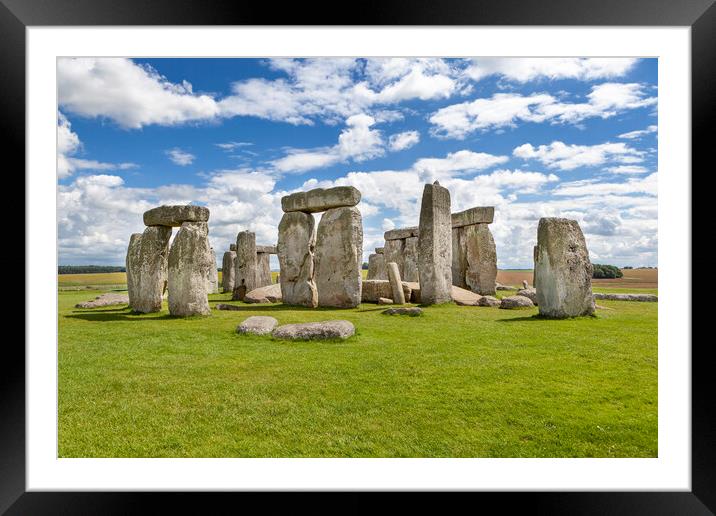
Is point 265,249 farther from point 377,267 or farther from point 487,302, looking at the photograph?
point 487,302

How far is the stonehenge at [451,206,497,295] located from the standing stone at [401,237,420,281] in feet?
7.28

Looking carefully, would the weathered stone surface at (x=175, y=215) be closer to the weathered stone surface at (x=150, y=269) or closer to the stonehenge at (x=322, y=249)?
the weathered stone surface at (x=150, y=269)

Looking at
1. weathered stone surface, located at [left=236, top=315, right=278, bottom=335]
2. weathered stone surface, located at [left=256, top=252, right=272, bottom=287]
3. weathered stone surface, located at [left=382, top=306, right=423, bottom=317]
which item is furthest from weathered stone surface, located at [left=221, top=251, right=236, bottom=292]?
weathered stone surface, located at [left=236, top=315, right=278, bottom=335]

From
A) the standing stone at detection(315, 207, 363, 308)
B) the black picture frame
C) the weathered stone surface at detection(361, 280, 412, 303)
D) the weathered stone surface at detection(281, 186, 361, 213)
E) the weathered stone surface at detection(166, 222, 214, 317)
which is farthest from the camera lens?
the weathered stone surface at detection(361, 280, 412, 303)

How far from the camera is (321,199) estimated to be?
36.4ft

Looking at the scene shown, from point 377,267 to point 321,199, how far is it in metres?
8.39

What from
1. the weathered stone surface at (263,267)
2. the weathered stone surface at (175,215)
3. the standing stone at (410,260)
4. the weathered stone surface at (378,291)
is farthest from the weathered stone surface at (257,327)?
the standing stone at (410,260)

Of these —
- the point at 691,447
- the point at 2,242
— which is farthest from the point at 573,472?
the point at 2,242

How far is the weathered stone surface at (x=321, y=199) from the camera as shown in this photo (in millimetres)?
10766

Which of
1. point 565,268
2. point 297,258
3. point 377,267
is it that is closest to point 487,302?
point 565,268

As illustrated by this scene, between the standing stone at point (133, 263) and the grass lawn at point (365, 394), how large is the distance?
9.81ft

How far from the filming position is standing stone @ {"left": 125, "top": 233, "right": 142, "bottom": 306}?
943 cm

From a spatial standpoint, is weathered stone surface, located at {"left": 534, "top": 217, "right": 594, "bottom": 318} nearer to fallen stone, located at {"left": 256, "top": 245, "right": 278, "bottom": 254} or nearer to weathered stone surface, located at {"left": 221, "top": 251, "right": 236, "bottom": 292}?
fallen stone, located at {"left": 256, "top": 245, "right": 278, "bottom": 254}
